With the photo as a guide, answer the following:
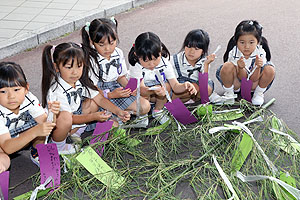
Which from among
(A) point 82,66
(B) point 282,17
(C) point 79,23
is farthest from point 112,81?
(B) point 282,17

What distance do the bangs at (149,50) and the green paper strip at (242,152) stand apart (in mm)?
732

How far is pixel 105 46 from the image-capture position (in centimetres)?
230

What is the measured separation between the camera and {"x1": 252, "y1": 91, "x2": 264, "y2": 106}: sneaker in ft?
8.40

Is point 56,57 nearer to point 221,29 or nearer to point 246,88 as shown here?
point 246,88

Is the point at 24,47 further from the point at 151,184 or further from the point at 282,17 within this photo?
the point at 282,17

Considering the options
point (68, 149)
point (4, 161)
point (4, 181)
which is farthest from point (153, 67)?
point (4, 181)

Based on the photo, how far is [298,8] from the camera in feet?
14.4

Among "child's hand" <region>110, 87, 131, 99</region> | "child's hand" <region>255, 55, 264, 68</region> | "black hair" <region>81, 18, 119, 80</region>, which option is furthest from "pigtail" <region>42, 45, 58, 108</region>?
"child's hand" <region>255, 55, 264, 68</region>

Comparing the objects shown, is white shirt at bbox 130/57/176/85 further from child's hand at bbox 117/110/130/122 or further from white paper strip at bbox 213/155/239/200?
white paper strip at bbox 213/155/239/200

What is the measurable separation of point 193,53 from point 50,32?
5.18 feet

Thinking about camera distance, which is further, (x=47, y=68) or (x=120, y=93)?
(x=120, y=93)

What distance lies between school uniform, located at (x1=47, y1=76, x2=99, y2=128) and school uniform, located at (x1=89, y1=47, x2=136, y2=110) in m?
0.12

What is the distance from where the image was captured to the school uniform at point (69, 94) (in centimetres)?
214

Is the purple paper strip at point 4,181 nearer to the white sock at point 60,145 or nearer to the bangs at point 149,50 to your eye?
the white sock at point 60,145
